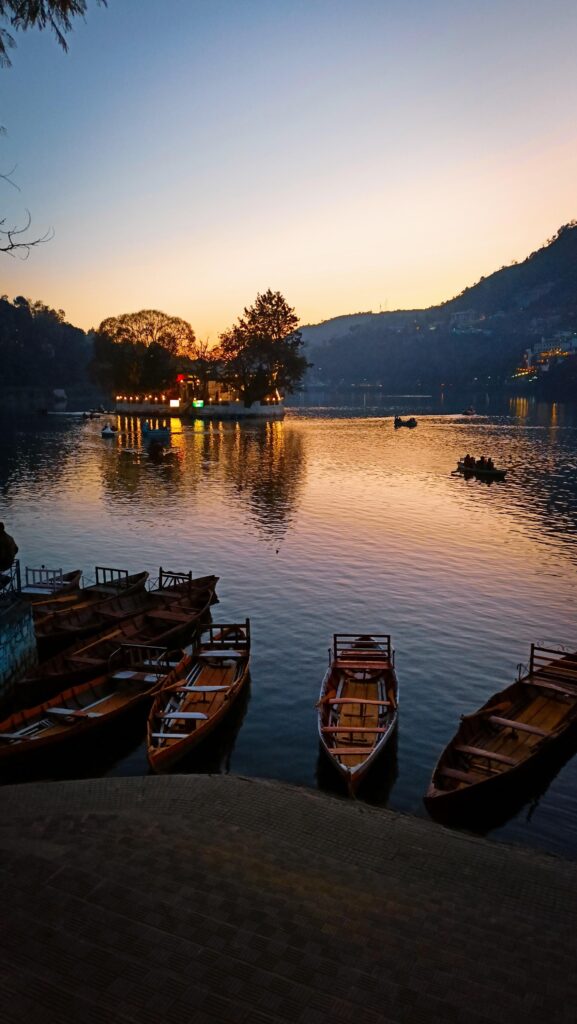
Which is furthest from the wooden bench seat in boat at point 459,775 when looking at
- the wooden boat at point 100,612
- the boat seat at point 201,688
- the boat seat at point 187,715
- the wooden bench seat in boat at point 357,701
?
the wooden boat at point 100,612

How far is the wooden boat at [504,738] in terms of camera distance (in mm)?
15312

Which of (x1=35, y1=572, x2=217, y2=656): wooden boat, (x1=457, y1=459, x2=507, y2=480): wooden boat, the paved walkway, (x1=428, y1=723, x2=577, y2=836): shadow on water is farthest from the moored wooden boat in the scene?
(x1=457, y1=459, x2=507, y2=480): wooden boat

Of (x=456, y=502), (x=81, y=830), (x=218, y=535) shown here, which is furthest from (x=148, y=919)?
(x=456, y=502)

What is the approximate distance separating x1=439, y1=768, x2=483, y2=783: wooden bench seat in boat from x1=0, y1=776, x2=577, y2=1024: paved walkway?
104 inches

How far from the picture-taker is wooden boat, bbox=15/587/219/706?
2047 cm

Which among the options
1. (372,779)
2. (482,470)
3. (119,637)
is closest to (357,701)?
(372,779)

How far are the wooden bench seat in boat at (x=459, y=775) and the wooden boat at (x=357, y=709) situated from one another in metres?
1.70

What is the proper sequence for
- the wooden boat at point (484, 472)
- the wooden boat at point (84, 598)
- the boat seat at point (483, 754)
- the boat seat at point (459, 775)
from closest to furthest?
the boat seat at point (459, 775) → the boat seat at point (483, 754) → the wooden boat at point (84, 598) → the wooden boat at point (484, 472)

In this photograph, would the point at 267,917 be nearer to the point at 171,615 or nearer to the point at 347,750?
the point at 347,750

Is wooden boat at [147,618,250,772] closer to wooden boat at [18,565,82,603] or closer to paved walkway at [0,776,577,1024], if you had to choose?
paved walkway at [0,776,577,1024]

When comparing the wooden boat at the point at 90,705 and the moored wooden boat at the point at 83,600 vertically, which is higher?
the moored wooden boat at the point at 83,600

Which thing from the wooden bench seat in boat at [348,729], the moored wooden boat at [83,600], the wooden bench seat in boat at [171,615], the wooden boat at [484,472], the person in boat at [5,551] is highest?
the person in boat at [5,551]

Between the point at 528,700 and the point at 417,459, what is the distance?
246ft

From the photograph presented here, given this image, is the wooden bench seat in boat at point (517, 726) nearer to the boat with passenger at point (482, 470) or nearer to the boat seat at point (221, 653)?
the boat seat at point (221, 653)
